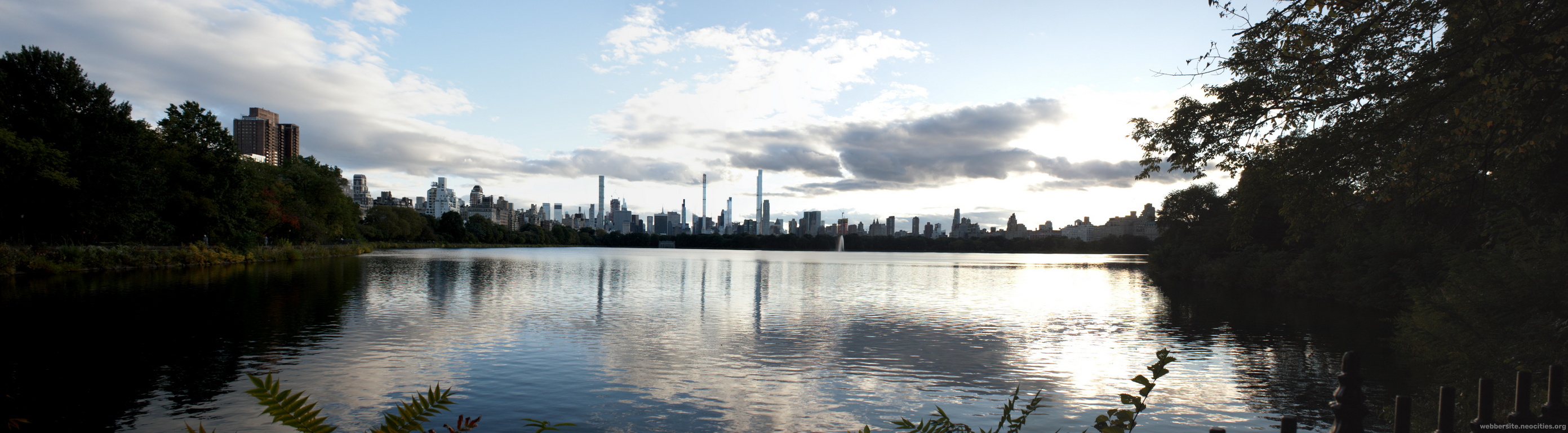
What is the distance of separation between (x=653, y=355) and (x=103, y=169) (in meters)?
42.3

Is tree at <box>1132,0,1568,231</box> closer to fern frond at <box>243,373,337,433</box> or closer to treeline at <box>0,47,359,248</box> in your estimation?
fern frond at <box>243,373,337,433</box>

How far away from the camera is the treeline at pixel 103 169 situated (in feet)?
125

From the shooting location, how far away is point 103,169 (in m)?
40.5

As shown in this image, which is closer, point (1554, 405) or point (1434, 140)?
point (1554, 405)

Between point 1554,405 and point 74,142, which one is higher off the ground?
point 74,142

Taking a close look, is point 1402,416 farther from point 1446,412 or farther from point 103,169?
point 103,169

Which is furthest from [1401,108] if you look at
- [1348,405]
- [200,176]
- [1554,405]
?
[200,176]

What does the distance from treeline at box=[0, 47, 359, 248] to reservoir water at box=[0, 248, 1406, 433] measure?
856 cm

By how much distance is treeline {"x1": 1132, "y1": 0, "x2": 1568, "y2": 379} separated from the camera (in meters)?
8.27

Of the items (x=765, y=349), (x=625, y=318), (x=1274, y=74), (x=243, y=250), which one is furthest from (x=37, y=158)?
(x=1274, y=74)

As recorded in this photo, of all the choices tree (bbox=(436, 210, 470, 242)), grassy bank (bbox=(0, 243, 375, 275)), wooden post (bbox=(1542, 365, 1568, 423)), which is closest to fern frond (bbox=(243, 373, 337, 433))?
wooden post (bbox=(1542, 365, 1568, 423))

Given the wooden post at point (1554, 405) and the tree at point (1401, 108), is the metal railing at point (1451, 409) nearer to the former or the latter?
the wooden post at point (1554, 405)

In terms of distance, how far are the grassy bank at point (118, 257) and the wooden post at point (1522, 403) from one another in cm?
4884

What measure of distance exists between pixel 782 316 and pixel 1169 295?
23.1 m
